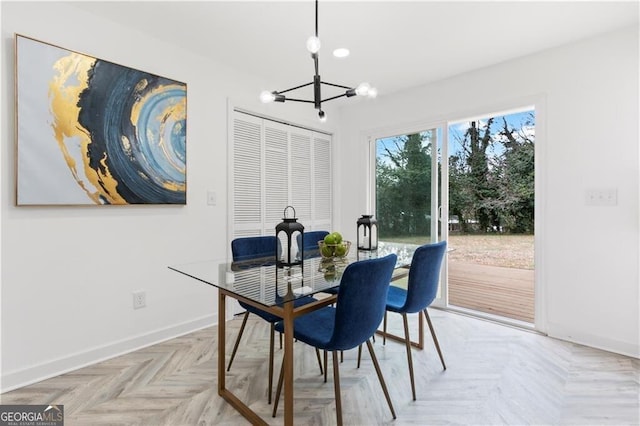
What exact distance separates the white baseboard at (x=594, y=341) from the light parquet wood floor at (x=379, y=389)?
0.07 meters

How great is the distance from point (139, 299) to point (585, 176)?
3621mm

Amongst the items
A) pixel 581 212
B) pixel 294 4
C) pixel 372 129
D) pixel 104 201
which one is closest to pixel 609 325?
pixel 581 212

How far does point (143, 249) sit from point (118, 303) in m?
0.42

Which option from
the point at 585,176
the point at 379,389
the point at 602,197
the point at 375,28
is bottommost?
the point at 379,389

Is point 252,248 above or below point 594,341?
above

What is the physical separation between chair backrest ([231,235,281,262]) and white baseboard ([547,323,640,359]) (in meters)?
2.43

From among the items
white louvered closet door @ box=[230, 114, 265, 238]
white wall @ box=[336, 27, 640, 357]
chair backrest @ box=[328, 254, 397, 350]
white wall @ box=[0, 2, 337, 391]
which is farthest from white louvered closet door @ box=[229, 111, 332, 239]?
white wall @ box=[336, 27, 640, 357]

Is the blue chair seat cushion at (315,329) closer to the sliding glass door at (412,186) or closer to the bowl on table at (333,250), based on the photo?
the bowl on table at (333,250)

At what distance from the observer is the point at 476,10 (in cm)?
211

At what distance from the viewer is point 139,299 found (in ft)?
8.06

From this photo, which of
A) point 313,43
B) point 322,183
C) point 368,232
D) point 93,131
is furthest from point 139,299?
point 322,183

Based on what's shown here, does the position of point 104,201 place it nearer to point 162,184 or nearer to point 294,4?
point 162,184

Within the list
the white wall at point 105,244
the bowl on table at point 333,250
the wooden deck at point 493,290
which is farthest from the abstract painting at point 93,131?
the wooden deck at point 493,290

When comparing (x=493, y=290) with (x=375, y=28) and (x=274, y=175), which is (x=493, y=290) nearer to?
(x=274, y=175)
